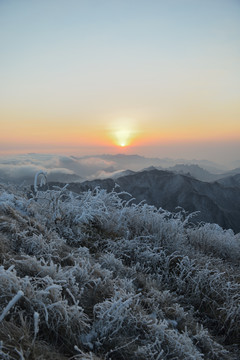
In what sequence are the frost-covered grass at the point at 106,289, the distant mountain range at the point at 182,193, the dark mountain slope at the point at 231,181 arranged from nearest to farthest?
the frost-covered grass at the point at 106,289, the distant mountain range at the point at 182,193, the dark mountain slope at the point at 231,181

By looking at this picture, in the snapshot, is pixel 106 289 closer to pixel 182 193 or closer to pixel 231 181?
pixel 182 193

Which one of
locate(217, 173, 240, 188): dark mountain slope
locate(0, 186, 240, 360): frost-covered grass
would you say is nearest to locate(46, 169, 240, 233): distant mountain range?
locate(217, 173, 240, 188): dark mountain slope

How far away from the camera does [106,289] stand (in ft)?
8.51

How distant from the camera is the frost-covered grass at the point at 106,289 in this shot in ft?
6.28

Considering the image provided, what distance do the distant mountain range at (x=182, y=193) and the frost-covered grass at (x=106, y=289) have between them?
56867 mm

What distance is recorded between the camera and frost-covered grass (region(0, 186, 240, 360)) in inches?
75.3

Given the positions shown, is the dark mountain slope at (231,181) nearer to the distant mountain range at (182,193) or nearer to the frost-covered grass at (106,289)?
the distant mountain range at (182,193)

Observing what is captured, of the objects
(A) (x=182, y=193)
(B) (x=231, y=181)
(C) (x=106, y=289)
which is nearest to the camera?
(C) (x=106, y=289)

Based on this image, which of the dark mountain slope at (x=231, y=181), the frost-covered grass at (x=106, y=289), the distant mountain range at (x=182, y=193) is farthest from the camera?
the dark mountain slope at (x=231, y=181)

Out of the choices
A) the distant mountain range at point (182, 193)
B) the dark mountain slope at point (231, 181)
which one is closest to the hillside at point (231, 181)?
the dark mountain slope at point (231, 181)

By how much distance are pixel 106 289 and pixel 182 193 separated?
67836 mm

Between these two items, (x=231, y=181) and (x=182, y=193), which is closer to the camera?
(x=182, y=193)

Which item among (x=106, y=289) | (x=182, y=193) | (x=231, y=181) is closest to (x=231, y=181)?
(x=231, y=181)

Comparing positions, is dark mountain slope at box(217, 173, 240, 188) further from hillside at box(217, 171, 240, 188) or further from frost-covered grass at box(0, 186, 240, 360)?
frost-covered grass at box(0, 186, 240, 360)
